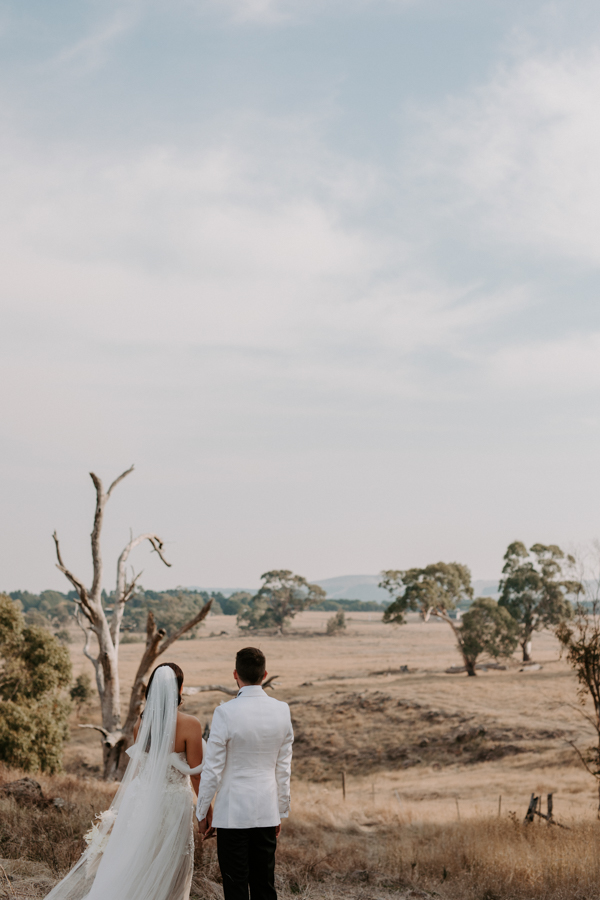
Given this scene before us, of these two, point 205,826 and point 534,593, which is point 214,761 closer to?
point 205,826

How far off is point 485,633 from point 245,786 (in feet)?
155

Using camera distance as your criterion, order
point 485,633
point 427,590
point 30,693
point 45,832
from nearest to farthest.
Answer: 1. point 45,832
2. point 30,693
3. point 485,633
4. point 427,590

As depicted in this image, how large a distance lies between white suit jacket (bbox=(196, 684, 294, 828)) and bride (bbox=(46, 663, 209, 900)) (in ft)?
1.90

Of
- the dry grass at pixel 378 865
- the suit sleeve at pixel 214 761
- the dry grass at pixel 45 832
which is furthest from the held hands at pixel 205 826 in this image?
the dry grass at pixel 45 832

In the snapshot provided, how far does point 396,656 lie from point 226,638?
3069 cm

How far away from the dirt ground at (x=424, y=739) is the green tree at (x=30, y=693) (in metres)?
3.73

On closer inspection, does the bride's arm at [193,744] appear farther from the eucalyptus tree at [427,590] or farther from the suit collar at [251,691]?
the eucalyptus tree at [427,590]

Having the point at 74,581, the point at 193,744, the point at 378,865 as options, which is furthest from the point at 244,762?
the point at 74,581

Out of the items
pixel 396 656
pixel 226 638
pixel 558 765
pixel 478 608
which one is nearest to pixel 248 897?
pixel 558 765

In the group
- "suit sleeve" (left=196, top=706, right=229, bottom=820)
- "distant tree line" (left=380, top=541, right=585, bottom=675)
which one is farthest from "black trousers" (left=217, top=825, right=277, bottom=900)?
"distant tree line" (left=380, top=541, right=585, bottom=675)

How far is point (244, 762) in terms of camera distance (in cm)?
450

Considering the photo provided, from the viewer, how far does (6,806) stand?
29.4 feet

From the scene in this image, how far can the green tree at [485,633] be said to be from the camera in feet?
159

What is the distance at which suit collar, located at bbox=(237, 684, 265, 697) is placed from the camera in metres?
4.57
